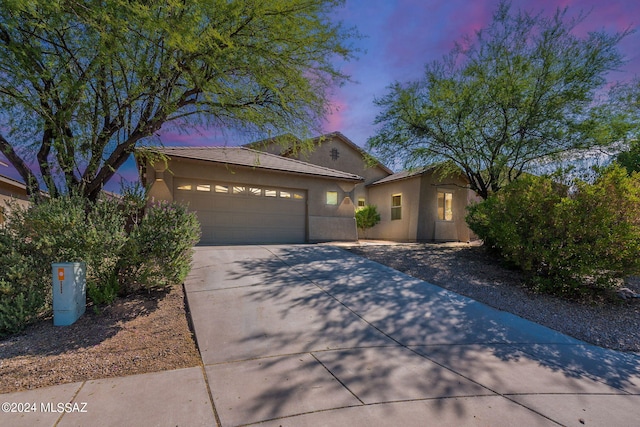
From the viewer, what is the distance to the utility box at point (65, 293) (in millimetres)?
4062

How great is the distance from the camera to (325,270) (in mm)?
7391

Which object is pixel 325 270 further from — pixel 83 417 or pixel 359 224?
pixel 359 224

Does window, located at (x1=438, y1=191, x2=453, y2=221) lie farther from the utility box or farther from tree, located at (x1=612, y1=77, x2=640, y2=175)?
the utility box

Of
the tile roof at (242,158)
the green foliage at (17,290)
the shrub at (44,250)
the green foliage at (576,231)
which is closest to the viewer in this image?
the green foliage at (17,290)

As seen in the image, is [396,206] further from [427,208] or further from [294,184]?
[294,184]

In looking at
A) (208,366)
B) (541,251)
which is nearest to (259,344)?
(208,366)

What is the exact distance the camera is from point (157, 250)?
4.87m

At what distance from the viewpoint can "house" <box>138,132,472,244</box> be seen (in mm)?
10336

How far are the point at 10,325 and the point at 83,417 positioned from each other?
2.53 m

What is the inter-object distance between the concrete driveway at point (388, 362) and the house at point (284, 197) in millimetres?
4486

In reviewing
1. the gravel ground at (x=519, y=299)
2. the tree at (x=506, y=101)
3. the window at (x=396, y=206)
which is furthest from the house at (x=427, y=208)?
the gravel ground at (x=519, y=299)

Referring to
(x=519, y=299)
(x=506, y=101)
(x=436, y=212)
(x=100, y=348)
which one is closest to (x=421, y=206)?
(x=436, y=212)

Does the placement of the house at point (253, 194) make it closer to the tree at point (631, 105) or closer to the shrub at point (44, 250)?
the shrub at point (44, 250)

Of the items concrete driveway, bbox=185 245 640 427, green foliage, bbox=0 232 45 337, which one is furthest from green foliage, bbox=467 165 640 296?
green foliage, bbox=0 232 45 337
